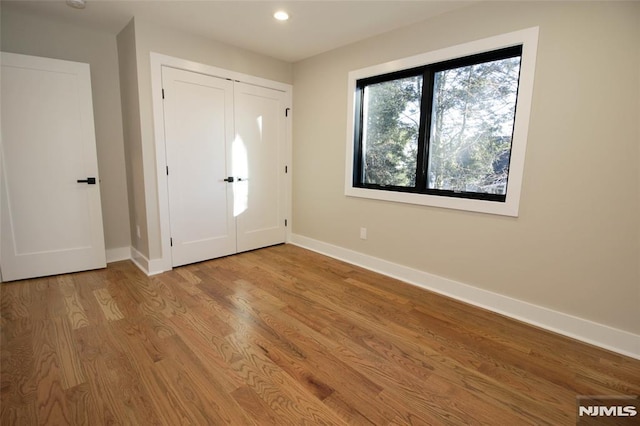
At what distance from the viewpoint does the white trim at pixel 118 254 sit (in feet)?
11.5

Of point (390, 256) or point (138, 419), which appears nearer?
point (138, 419)

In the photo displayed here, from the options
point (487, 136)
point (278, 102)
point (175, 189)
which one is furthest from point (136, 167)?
point (487, 136)

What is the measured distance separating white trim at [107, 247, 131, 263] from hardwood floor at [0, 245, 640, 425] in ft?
2.14

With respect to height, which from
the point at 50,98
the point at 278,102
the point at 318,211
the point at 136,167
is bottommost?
the point at 318,211

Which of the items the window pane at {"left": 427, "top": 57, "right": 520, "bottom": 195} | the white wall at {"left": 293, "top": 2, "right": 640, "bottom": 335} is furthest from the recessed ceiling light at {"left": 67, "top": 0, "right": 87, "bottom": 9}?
the window pane at {"left": 427, "top": 57, "right": 520, "bottom": 195}

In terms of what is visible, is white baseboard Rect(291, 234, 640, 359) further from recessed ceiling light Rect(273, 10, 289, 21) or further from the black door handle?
the black door handle

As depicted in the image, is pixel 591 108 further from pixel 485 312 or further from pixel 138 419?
pixel 138 419

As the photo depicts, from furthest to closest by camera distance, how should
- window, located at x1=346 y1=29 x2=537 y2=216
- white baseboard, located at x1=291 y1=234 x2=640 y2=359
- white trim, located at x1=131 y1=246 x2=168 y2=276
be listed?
1. white trim, located at x1=131 y1=246 x2=168 y2=276
2. window, located at x1=346 y1=29 x2=537 y2=216
3. white baseboard, located at x1=291 y1=234 x2=640 y2=359

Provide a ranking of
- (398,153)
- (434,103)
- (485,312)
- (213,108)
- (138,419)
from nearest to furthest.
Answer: (138,419) < (485,312) < (434,103) < (398,153) < (213,108)

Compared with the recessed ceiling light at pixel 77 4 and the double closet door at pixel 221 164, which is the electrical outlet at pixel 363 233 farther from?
the recessed ceiling light at pixel 77 4

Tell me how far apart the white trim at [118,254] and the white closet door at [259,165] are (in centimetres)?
130

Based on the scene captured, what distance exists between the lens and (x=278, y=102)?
3.99 metres

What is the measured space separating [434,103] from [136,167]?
310 cm

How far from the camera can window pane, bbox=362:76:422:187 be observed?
9.86 ft
